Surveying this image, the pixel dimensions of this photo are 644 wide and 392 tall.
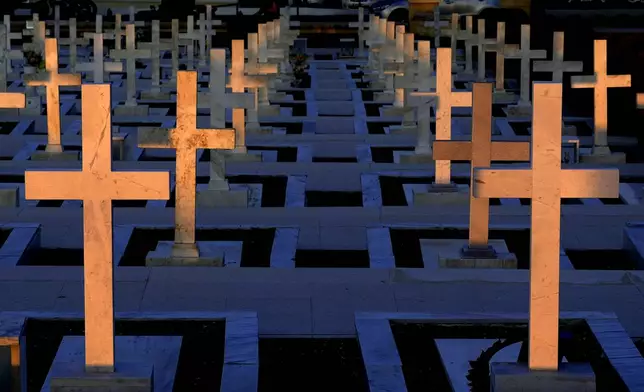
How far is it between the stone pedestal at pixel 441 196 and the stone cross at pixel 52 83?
10.9ft

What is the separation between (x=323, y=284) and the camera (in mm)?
7996

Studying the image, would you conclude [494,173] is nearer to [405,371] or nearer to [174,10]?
[405,371]

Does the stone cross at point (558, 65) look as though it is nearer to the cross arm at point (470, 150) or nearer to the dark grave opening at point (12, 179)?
the dark grave opening at point (12, 179)

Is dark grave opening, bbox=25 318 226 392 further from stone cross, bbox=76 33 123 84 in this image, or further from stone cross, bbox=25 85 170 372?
stone cross, bbox=76 33 123 84

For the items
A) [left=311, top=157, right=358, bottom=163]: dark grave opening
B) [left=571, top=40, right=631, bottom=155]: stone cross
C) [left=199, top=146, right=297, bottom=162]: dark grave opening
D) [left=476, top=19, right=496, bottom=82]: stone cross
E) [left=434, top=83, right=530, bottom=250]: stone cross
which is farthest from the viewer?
[left=476, top=19, right=496, bottom=82]: stone cross

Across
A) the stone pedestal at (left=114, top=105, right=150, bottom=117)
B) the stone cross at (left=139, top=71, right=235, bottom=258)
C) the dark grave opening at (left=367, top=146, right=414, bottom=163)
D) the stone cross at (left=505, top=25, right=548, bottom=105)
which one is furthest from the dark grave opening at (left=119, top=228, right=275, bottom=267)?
the stone cross at (left=505, top=25, right=548, bottom=105)

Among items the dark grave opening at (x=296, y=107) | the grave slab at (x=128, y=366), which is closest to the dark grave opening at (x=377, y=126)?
the dark grave opening at (x=296, y=107)

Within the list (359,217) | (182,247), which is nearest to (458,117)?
(359,217)

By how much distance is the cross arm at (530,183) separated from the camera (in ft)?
18.4

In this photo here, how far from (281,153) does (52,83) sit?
2029 millimetres

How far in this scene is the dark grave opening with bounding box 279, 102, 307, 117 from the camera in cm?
1644

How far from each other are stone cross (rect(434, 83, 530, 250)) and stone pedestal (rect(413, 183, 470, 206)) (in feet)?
6.70

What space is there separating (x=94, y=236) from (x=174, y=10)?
77.7 feet

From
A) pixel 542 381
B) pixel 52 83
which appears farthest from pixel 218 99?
pixel 542 381
